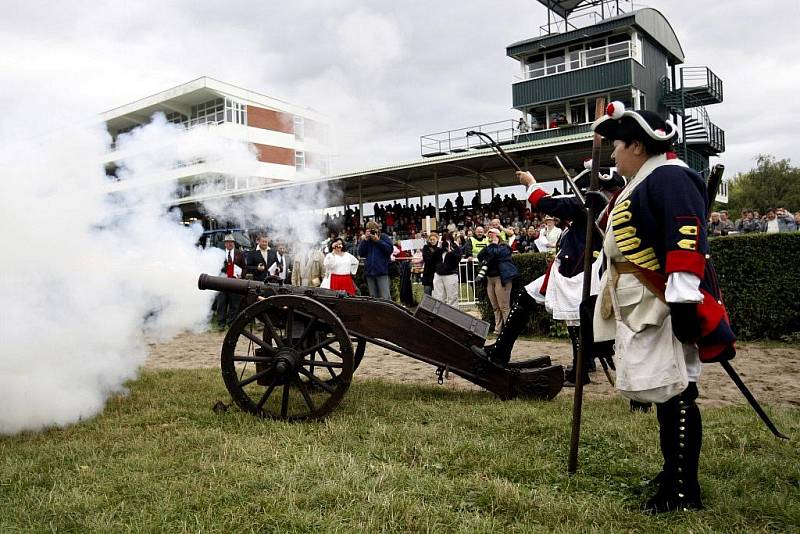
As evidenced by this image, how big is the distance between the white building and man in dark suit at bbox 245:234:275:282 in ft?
4.17

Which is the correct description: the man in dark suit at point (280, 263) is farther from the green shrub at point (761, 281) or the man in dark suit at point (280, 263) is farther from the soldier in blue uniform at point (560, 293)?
the green shrub at point (761, 281)

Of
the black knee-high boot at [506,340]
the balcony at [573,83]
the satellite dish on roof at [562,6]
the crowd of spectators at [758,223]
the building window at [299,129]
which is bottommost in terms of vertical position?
the black knee-high boot at [506,340]

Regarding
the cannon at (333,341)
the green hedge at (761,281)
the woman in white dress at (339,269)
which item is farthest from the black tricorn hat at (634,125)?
the woman in white dress at (339,269)

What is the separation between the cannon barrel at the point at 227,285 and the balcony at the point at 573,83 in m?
23.3

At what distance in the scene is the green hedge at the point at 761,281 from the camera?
7.91 metres

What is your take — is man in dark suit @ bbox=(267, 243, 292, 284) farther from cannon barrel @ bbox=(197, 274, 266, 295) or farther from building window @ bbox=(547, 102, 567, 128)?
building window @ bbox=(547, 102, 567, 128)

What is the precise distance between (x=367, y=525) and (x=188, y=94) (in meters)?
11.5

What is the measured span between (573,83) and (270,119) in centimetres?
1685

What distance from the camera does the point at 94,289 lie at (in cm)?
473

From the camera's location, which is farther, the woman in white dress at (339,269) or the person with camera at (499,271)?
the woman in white dress at (339,269)

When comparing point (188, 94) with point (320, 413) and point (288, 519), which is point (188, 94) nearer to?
point (320, 413)

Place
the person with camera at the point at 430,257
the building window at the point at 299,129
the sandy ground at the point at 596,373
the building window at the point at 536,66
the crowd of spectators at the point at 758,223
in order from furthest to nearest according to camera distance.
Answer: the building window at the point at 536,66 < the building window at the point at 299,129 < the crowd of spectators at the point at 758,223 < the person with camera at the point at 430,257 < the sandy ground at the point at 596,373

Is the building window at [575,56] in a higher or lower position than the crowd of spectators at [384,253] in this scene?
higher

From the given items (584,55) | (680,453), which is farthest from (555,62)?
(680,453)
